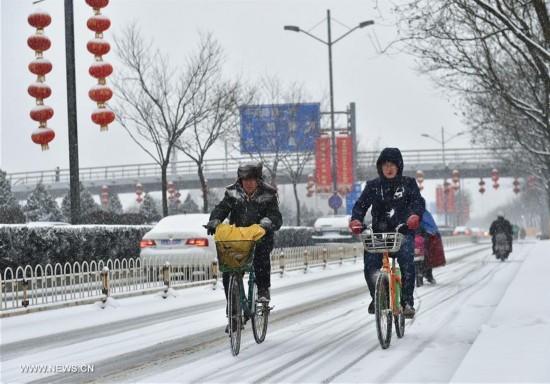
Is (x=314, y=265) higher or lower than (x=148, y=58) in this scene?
lower

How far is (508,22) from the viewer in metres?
14.0

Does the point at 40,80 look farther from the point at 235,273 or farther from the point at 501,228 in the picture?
the point at 501,228

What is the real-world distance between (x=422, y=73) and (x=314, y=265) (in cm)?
833

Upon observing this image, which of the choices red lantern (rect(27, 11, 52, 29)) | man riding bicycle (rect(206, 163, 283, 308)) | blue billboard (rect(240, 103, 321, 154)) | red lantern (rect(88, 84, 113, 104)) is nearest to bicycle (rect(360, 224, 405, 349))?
man riding bicycle (rect(206, 163, 283, 308))

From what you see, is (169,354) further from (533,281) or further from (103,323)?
(533,281)

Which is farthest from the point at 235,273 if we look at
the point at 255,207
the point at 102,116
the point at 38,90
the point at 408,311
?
the point at 102,116

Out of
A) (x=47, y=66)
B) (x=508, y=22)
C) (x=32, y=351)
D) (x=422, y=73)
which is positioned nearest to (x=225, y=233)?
(x=32, y=351)

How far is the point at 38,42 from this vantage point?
17.7m

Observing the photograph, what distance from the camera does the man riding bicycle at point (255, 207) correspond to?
336 inches

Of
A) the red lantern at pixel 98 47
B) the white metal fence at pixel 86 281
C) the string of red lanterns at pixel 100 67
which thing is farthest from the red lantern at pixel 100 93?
the white metal fence at pixel 86 281

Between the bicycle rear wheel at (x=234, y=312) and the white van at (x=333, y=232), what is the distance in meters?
28.8

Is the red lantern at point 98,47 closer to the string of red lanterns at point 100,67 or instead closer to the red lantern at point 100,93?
the string of red lanterns at point 100,67

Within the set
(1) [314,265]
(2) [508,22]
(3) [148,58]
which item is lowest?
(1) [314,265]

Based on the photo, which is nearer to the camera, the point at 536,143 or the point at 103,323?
the point at 103,323
